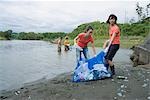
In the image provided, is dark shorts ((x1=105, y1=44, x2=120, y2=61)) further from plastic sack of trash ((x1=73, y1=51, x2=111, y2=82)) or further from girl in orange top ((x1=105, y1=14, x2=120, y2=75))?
plastic sack of trash ((x1=73, y1=51, x2=111, y2=82))

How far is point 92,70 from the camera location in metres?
11.0

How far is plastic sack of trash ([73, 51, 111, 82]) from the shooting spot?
10977 mm

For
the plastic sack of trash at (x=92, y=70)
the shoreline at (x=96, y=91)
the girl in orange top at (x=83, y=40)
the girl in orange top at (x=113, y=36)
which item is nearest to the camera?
the shoreline at (x=96, y=91)

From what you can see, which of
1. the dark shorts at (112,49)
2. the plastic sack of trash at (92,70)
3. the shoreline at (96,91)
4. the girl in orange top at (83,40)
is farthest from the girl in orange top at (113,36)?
the girl in orange top at (83,40)

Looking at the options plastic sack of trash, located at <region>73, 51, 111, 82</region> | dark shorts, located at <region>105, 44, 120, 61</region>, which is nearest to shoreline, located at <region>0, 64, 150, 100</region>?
plastic sack of trash, located at <region>73, 51, 111, 82</region>

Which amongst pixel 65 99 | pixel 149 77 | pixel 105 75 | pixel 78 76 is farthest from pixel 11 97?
pixel 149 77

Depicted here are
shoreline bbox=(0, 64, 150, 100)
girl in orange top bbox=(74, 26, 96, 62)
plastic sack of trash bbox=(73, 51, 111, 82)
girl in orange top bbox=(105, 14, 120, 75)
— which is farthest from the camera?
girl in orange top bbox=(74, 26, 96, 62)

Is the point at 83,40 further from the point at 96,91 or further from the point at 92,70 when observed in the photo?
the point at 96,91

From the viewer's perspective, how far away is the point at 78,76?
1109 cm

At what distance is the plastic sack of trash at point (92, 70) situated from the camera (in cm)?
1098

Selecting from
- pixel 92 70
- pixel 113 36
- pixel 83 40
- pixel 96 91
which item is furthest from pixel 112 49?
pixel 96 91

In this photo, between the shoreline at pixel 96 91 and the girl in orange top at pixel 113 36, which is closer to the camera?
the shoreline at pixel 96 91

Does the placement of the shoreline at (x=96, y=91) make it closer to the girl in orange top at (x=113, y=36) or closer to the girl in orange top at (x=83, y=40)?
the girl in orange top at (x=113, y=36)

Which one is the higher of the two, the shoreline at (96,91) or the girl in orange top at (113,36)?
the girl in orange top at (113,36)
